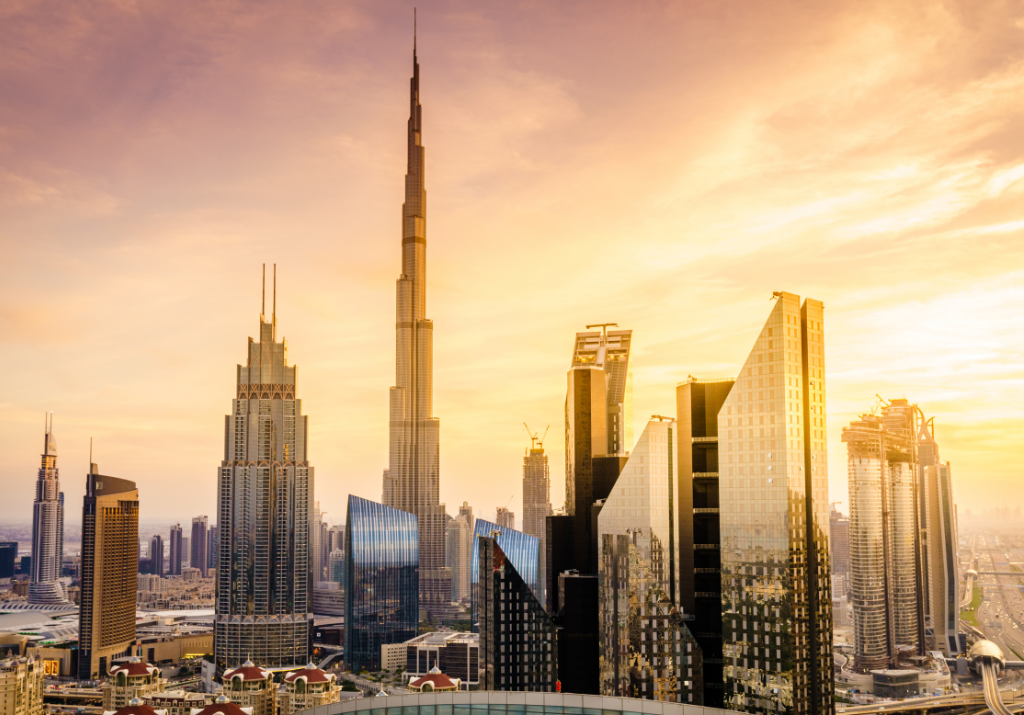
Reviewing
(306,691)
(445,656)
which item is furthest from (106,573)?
(306,691)

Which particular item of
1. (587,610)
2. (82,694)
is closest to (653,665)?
(587,610)

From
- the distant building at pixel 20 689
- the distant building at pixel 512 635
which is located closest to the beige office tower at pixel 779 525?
the distant building at pixel 512 635

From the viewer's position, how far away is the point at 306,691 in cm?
8912

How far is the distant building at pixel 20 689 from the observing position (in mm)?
92625

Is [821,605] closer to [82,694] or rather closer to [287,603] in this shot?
[82,694]

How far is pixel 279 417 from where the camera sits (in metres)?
173

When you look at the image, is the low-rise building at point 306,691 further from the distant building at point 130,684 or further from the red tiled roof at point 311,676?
the distant building at point 130,684

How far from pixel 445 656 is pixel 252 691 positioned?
51.4m

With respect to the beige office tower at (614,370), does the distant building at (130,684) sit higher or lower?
lower

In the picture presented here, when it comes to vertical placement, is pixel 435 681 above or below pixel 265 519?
below

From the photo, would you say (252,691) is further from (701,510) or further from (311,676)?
(701,510)

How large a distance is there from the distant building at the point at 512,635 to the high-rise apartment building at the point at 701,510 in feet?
51.1

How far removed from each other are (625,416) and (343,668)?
80.6 metres

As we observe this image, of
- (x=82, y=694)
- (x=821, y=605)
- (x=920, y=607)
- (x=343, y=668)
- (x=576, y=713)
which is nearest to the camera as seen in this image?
(x=576, y=713)
